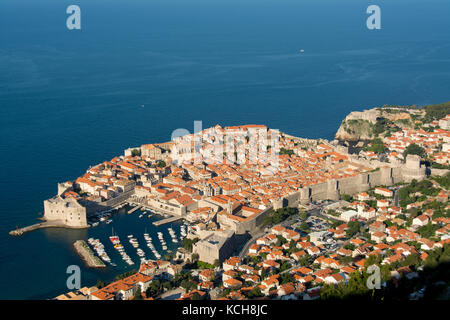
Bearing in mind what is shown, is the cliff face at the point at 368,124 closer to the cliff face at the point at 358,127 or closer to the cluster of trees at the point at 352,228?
the cliff face at the point at 358,127

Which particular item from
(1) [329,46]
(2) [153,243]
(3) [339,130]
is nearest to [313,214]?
(2) [153,243]

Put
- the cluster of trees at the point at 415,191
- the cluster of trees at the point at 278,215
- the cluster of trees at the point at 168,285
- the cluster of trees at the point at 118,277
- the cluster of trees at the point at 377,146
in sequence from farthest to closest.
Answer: the cluster of trees at the point at 377,146, the cluster of trees at the point at 415,191, the cluster of trees at the point at 278,215, the cluster of trees at the point at 118,277, the cluster of trees at the point at 168,285

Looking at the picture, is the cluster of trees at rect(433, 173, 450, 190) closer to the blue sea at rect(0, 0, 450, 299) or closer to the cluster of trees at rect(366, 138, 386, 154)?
the cluster of trees at rect(366, 138, 386, 154)

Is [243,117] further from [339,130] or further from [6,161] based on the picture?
[6,161]

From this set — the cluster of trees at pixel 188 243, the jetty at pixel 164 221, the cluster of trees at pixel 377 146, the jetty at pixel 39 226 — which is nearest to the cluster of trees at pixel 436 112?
the cluster of trees at pixel 377 146

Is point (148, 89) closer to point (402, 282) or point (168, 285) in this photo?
point (168, 285)
